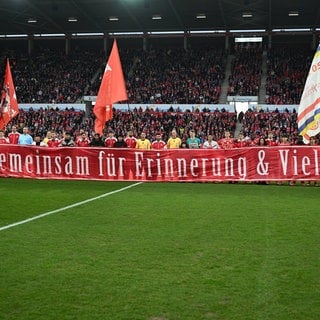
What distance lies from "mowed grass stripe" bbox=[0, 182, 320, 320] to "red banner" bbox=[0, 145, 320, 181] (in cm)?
432

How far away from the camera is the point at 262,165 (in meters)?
13.7

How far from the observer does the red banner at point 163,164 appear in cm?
1351

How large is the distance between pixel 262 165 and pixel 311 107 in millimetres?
1975

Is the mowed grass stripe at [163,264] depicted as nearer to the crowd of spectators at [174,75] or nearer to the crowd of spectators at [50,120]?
the crowd of spectators at [50,120]

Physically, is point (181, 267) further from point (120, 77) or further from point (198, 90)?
point (198, 90)

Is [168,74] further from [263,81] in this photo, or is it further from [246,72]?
[263,81]

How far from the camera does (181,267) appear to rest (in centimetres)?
516

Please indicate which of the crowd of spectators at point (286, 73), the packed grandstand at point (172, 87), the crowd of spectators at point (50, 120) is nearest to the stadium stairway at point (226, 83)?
the packed grandstand at point (172, 87)

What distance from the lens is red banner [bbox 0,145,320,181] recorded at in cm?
1351

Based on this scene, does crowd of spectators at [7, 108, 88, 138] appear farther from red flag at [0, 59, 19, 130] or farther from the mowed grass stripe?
the mowed grass stripe

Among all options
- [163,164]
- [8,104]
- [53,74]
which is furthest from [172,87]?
[163,164]

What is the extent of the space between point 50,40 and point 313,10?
23235 millimetres

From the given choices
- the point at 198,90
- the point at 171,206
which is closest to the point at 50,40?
the point at 198,90

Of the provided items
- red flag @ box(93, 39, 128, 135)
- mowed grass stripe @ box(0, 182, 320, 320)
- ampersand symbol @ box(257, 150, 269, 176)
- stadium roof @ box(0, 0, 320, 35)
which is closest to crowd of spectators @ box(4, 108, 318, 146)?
stadium roof @ box(0, 0, 320, 35)
